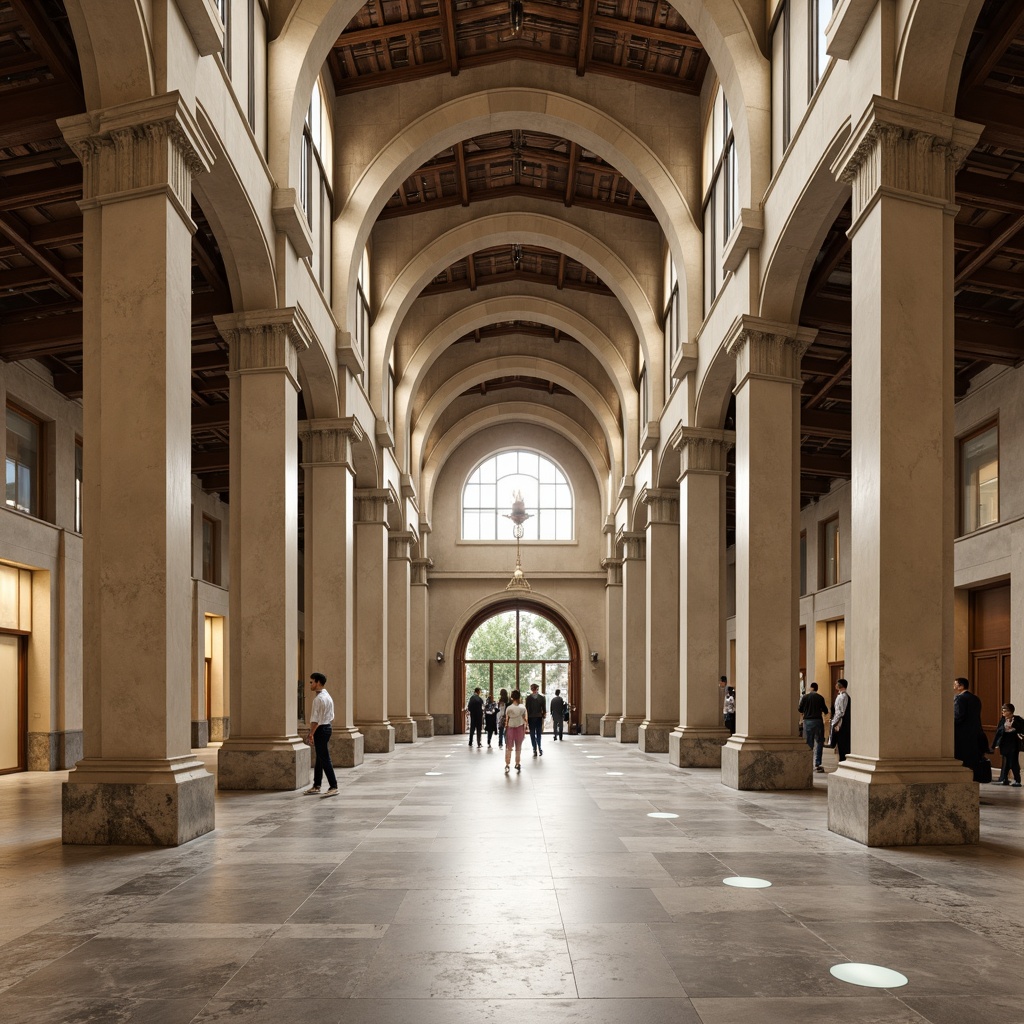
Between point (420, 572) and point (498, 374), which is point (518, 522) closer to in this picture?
point (420, 572)

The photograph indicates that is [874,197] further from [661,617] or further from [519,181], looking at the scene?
[519,181]

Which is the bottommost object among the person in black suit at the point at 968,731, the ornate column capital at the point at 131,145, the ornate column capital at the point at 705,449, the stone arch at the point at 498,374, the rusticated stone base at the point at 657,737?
the rusticated stone base at the point at 657,737

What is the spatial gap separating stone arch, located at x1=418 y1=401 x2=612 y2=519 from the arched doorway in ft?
17.0

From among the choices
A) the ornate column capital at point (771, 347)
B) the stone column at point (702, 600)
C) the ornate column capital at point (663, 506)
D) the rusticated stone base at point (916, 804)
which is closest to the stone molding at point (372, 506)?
the ornate column capital at point (663, 506)

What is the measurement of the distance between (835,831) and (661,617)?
1371 centimetres

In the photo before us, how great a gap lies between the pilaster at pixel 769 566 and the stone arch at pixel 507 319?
14897mm

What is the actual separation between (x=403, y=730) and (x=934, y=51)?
76.1 ft

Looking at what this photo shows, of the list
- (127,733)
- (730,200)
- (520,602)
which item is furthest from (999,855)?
(520,602)

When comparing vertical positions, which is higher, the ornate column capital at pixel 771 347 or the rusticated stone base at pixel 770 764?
the ornate column capital at pixel 771 347

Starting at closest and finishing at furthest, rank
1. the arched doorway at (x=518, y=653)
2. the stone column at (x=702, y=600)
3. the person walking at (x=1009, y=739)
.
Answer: the person walking at (x=1009, y=739) → the stone column at (x=702, y=600) → the arched doorway at (x=518, y=653)

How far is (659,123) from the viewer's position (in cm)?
2056

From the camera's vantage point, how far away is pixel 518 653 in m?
41.7

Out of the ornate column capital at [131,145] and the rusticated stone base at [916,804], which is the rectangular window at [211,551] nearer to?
the ornate column capital at [131,145]

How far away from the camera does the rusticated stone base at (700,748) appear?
61.8ft
